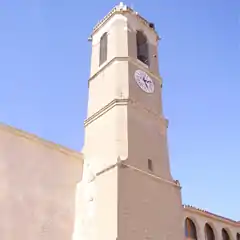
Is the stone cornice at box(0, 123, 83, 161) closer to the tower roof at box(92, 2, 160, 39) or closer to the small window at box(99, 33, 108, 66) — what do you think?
the small window at box(99, 33, 108, 66)

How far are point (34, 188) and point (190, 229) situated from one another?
8755 mm

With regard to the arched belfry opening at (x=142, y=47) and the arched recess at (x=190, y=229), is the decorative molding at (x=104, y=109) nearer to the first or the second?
the arched belfry opening at (x=142, y=47)

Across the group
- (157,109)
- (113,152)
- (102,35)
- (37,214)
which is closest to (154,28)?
(102,35)

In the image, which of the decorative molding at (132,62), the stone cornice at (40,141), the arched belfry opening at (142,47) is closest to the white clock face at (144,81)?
the decorative molding at (132,62)

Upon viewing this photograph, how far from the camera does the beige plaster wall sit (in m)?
12.8

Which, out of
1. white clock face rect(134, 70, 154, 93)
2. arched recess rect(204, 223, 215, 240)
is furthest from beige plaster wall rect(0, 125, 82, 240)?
arched recess rect(204, 223, 215, 240)

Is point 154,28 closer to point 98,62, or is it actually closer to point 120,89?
point 98,62

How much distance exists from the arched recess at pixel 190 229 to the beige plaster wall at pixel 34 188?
21.6 ft

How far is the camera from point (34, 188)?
44.7 feet

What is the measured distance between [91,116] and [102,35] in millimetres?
4521

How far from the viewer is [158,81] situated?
18.0 metres

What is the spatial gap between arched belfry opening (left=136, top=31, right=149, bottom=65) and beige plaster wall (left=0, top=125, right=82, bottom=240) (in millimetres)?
5907

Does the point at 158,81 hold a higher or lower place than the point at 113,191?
higher

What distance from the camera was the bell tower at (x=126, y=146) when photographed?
13287 mm
